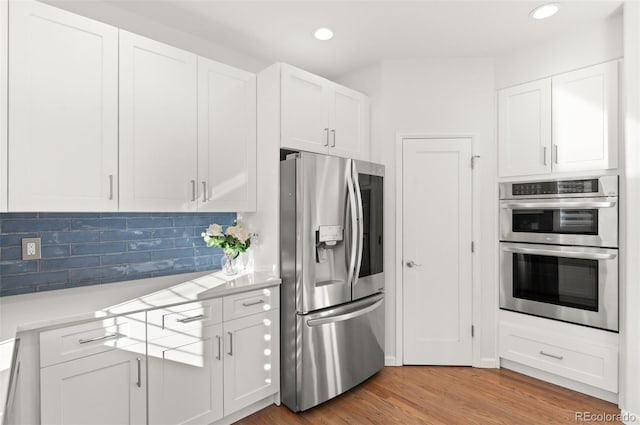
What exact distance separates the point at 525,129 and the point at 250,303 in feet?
8.71

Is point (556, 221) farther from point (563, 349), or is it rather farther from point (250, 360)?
point (250, 360)

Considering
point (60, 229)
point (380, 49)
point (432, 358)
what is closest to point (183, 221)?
point (60, 229)

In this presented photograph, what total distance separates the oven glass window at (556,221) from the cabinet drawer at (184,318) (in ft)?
8.32

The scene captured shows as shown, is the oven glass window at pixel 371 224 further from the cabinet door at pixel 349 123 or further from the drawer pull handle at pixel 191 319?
the drawer pull handle at pixel 191 319

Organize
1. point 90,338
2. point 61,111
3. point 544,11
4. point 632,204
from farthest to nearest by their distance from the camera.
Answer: point 544,11 → point 632,204 → point 61,111 → point 90,338

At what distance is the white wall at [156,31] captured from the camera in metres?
2.19

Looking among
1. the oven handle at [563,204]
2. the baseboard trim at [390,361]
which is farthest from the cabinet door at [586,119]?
the baseboard trim at [390,361]

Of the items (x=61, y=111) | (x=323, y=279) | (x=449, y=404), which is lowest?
(x=449, y=404)

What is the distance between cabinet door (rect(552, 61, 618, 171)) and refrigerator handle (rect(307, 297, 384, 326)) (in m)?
1.83

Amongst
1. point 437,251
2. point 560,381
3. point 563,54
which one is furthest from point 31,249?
point 563,54

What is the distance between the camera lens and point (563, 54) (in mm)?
2730

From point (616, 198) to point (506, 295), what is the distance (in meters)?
1.12

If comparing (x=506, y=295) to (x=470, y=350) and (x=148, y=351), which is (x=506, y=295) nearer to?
(x=470, y=350)

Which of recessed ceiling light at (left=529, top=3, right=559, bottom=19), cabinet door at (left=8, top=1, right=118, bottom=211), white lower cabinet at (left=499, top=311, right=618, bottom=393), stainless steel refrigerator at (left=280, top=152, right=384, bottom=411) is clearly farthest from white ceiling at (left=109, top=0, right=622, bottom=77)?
white lower cabinet at (left=499, top=311, right=618, bottom=393)
